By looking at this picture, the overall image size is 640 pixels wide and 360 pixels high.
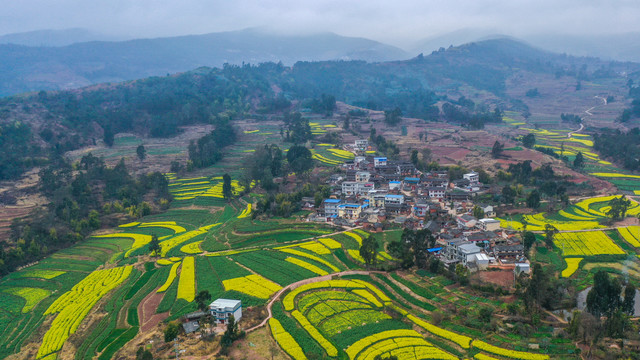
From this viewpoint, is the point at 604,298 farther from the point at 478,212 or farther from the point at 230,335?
the point at 230,335

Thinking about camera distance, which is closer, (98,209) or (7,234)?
(7,234)

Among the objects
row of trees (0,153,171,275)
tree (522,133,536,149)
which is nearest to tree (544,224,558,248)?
tree (522,133,536,149)

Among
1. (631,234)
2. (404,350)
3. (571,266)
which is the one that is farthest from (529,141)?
(404,350)

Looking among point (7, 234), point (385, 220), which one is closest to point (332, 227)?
point (385, 220)

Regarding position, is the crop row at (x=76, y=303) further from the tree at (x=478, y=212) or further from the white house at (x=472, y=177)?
the white house at (x=472, y=177)

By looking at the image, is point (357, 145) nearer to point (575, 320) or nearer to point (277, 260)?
point (277, 260)
